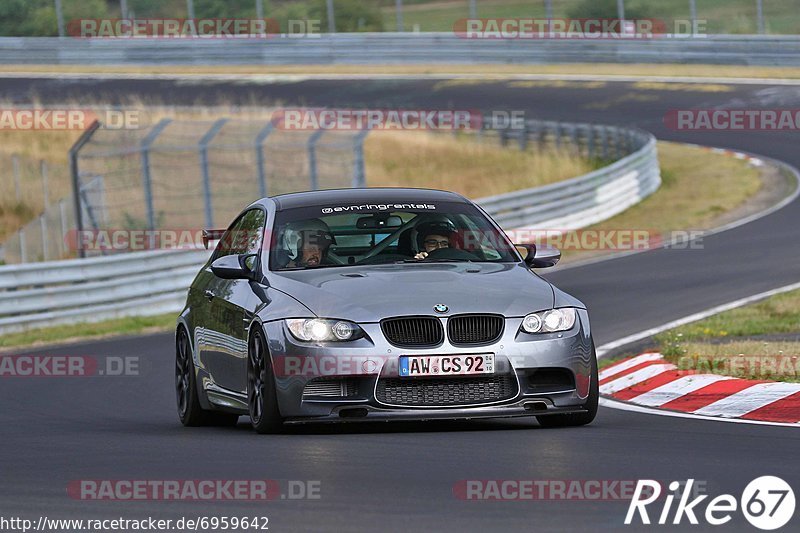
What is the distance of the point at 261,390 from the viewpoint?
9.02 m

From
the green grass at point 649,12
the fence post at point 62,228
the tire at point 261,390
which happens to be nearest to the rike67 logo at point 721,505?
the tire at point 261,390

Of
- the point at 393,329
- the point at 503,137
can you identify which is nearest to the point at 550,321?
the point at 393,329

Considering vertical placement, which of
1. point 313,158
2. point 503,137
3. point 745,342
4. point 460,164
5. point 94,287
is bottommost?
point 460,164

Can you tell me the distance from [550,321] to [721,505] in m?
2.76

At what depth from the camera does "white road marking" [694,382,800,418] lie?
977 cm

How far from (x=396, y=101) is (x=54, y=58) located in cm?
1278

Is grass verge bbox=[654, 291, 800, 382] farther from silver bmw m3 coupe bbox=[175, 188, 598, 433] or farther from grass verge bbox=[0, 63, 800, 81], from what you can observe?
grass verge bbox=[0, 63, 800, 81]

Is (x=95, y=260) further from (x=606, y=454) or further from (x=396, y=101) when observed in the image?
(x=396, y=101)

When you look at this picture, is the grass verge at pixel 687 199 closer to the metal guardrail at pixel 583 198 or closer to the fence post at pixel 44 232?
the metal guardrail at pixel 583 198

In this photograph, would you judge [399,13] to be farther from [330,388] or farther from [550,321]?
[330,388]

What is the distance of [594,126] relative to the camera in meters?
34.7

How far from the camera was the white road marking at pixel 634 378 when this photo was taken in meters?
11.8

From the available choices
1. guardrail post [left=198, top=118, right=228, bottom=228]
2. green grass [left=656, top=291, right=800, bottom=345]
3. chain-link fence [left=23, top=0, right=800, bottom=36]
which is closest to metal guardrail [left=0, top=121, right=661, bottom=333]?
guardrail post [left=198, top=118, right=228, bottom=228]

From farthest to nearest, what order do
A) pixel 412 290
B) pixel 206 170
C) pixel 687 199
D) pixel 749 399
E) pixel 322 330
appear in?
1. pixel 687 199
2. pixel 206 170
3. pixel 749 399
4. pixel 412 290
5. pixel 322 330
